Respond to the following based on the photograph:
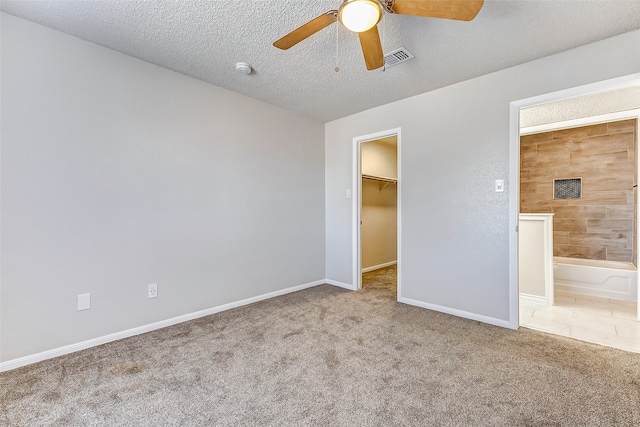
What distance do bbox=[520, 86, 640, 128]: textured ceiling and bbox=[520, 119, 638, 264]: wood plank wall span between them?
43.4 inches

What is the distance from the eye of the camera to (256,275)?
3334 mm

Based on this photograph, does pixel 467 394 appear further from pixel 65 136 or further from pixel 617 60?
pixel 65 136

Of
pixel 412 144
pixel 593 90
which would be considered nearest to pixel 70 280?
pixel 412 144

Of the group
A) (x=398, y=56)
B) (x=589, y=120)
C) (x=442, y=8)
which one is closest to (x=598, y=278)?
(x=589, y=120)

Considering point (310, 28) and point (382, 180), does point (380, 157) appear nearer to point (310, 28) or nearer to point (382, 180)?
point (382, 180)

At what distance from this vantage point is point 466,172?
285 cm

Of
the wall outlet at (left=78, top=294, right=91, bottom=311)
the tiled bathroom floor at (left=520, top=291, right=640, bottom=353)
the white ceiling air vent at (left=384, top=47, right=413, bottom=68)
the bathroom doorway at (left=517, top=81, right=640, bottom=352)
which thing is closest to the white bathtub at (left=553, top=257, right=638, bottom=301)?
the bathroom doorway at (left=517, top=81, right=640, bottom=352)

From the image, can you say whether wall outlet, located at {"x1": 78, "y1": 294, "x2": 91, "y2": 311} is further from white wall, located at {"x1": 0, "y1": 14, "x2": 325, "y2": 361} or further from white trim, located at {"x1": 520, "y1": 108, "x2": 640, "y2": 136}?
white trim, located at {"x1": 520, "y1": 108, "x2": 640, "y2": 136}

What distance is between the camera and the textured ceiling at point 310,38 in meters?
1.81

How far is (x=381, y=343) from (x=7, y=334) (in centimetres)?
269

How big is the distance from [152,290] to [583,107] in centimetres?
491

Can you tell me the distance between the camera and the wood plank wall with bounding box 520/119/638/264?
3918mm

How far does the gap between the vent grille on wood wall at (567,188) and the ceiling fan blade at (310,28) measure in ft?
15.7

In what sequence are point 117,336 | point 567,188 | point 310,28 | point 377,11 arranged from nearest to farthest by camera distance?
1. point 377,11
2. point 310,28
3. point 117,336
4. point 567,188
